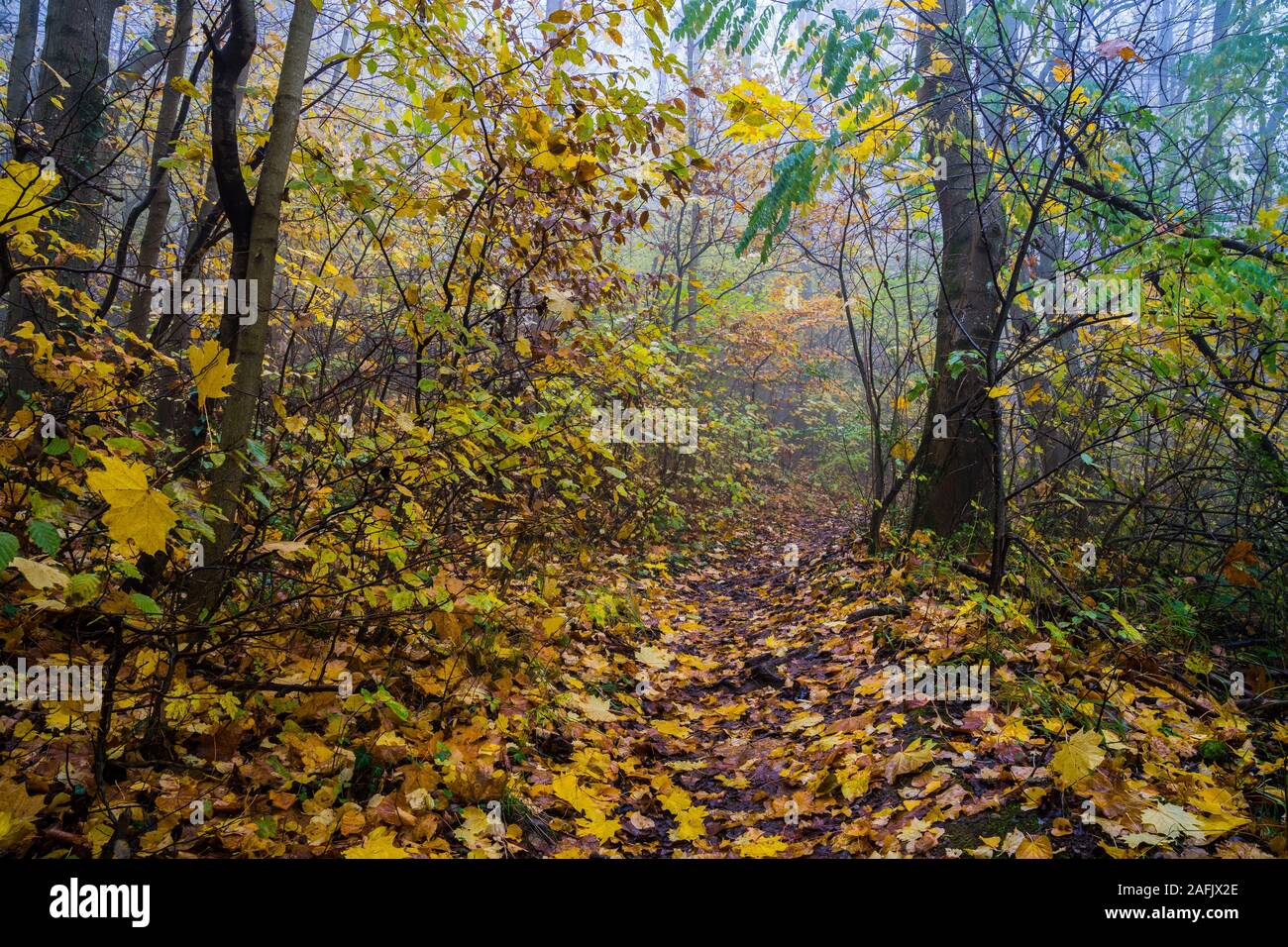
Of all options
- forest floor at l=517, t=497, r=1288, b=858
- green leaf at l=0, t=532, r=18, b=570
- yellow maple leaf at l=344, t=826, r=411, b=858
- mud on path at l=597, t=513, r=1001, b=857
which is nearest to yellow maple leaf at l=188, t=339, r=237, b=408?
green leaf at l=0, t=532, r=18, b=570

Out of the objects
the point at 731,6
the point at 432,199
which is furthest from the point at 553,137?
the point at 731,6

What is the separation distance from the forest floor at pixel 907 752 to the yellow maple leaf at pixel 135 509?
71.4 inches

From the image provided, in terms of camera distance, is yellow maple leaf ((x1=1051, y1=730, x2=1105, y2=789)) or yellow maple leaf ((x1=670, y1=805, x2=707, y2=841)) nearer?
yellow maple leaf ((x1=1051, y1=730, x2=1105, y2=789))

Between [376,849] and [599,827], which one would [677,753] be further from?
[376,849]

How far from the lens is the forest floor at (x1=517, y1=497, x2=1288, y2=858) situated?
247 centimetres

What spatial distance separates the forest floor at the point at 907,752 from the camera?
2.47 metres

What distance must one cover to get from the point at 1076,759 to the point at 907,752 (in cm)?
71

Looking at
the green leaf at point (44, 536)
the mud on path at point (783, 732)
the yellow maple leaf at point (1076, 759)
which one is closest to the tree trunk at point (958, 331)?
the mud on path at point (783, 732)

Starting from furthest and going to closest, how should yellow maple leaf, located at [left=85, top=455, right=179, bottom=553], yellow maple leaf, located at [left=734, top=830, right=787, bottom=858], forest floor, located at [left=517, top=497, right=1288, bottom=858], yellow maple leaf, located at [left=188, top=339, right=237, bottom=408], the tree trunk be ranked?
1. the tree trunk
2. yellow maple leaf, located at [left=734, top=830, right=787, bottom=858]
3. forest floor, located at [left=517, top=497, right=1288, bottom=858]
4. yellow maple leaf, located at [left=188, top=339, right=237, bottom=408]
5. yellow maple leaf, located at [left=85, top=455, right=179, bottom=553]

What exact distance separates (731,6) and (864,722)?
3813mm

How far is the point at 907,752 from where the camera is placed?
121 inches

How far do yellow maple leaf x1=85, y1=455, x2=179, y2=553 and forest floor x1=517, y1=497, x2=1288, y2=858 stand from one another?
181 cm

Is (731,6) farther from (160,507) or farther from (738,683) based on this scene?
(738,683)

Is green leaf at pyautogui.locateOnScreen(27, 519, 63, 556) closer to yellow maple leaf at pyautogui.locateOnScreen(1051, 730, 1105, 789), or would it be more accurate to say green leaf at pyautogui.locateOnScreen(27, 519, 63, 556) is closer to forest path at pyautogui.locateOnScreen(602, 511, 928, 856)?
forest path at pyautogui.locateOnScreen(602, 511, 928, 856)
